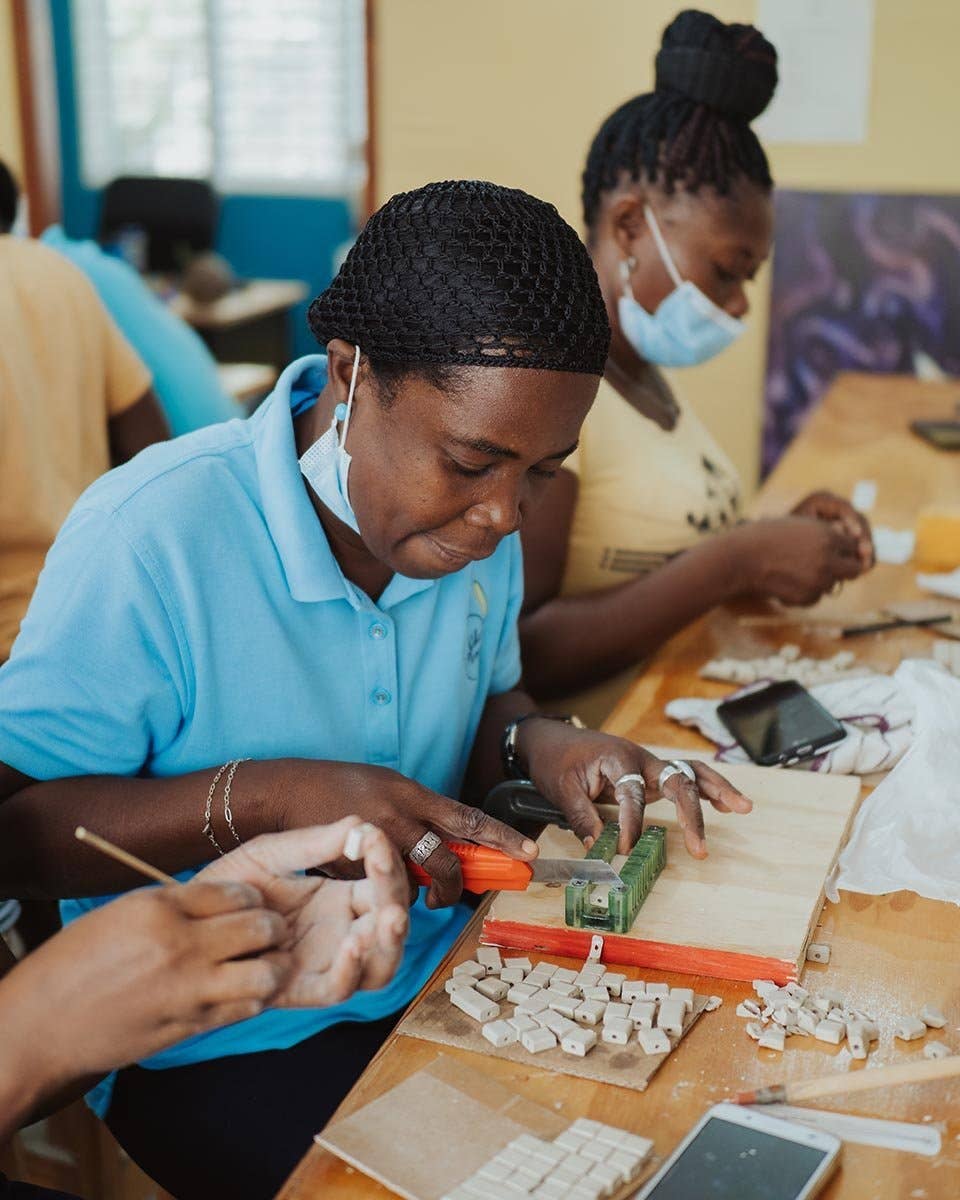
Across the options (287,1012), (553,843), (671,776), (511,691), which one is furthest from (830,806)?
(287,1012)

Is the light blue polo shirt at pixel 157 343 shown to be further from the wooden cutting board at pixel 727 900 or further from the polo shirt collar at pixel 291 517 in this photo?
the wooden cutting board at pixel 727 900

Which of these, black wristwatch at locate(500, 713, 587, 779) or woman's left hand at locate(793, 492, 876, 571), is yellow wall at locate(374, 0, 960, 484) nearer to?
woman's left hand at locate(793, 492, 876, 571)

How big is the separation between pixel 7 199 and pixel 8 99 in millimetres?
1841

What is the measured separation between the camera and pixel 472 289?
122 centimetres

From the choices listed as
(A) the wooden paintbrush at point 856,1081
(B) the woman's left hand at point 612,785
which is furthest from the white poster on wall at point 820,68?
(A) the wooden paintbrush at point 856,1081

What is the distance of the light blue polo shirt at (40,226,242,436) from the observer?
306 centimetres

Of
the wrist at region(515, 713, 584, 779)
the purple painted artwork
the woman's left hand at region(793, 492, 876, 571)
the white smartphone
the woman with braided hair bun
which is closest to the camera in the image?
the white smartphone

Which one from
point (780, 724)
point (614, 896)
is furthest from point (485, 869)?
point (780, 724)

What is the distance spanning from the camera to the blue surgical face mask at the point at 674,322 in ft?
7.09

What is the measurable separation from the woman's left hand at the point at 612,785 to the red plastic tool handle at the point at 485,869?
0.15m

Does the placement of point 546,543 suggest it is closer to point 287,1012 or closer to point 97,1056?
point 287,1012

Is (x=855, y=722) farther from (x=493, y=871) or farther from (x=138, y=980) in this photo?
Result: (x=138, y=980)

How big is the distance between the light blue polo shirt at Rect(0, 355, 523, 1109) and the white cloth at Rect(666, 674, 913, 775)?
0.36 m

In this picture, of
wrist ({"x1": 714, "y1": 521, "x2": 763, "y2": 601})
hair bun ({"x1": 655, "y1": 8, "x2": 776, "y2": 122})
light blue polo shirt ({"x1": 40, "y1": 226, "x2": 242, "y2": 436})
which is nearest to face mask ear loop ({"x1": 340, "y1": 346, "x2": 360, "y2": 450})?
wrist ({"x1": 714, "y1": 521, "x2": 763, "y2": 601})
